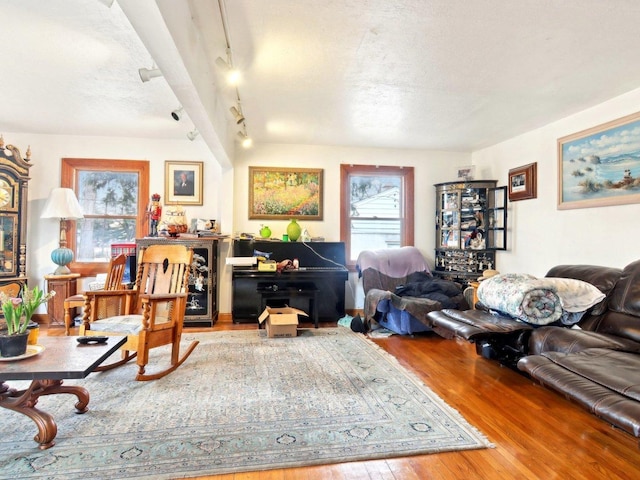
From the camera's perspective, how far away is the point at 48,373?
5.50 ft

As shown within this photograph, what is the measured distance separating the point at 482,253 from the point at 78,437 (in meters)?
4.62

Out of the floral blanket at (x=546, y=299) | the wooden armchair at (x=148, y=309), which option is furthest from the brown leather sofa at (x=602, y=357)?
the wooden armchair at (x=148, y=309)

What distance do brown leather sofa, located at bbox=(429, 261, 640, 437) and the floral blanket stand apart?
8 cm

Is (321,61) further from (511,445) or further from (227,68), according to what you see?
(511,445)

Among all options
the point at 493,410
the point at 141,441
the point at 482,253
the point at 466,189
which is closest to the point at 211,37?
the point at 141,441

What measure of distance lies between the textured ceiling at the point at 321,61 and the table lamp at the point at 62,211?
2.75 feet

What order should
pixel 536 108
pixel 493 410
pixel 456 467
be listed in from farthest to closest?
pixel 536 108 < pixel 493 410 < pixel 456 467

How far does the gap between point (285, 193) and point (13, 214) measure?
3.24 metres

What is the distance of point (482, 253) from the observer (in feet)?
15.4

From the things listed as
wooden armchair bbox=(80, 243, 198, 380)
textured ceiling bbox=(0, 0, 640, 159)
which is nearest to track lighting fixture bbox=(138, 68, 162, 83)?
textured ceiling bbox=(0, 0, 640, 159)

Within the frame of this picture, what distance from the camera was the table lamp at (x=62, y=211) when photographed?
4125 millimetres

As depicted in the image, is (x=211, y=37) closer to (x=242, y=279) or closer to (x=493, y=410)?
(x=242, y=279)

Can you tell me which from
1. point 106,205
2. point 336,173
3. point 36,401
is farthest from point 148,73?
point 336,173

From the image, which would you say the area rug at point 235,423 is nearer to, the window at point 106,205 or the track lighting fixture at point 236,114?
the track lighting fixture at point 236,114
